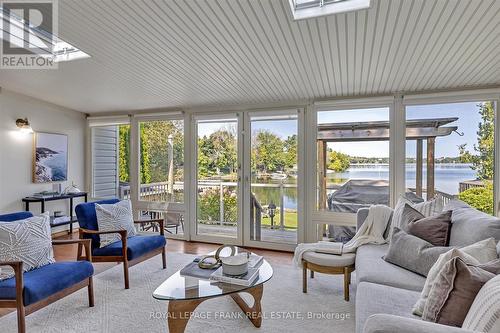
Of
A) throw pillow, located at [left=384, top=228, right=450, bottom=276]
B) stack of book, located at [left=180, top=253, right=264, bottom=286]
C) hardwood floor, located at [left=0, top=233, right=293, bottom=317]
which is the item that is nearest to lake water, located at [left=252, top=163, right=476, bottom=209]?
hardwood floor, located at [left=0, top=233, right=293, bottom=317]

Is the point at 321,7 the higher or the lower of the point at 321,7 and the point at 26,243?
the higher

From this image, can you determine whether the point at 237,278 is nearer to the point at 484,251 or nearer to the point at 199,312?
the point at 199,312

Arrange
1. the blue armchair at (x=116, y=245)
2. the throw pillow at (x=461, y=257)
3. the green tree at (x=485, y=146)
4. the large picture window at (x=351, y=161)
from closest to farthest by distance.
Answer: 1. the throw pillow at (x=461, y=257)
2. the blue armchair at (x=116, y=245)
3. the green tree at (x=485, y=146)
4. the large picture window at (x=351, y=161)

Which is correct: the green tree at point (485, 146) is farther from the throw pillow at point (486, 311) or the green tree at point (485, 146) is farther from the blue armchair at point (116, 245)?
the blue armchair at point (116, 245)

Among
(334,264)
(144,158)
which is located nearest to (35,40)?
(144,158)

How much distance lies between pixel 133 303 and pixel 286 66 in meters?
2.74

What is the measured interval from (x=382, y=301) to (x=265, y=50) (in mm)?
2210

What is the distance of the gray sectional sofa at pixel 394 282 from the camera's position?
3.54ft

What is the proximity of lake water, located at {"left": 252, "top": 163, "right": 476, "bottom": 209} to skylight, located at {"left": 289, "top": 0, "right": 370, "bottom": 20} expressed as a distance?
2410 millimetres

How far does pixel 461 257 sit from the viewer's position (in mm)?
1411

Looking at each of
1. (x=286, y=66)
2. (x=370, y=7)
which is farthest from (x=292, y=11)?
(x=286, y=66)

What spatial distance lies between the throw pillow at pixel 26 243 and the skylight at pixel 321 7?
264 centimetres

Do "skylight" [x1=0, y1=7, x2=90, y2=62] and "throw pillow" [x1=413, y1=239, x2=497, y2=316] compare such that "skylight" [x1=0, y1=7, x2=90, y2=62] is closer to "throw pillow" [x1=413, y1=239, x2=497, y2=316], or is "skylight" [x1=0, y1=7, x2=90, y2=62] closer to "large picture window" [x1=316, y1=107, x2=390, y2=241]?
"large picture window" [x1=316, y1=107, x2=390, y2=241]

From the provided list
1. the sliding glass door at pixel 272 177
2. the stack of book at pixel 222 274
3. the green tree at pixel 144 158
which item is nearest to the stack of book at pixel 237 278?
the stack of book at pixel 222 274
